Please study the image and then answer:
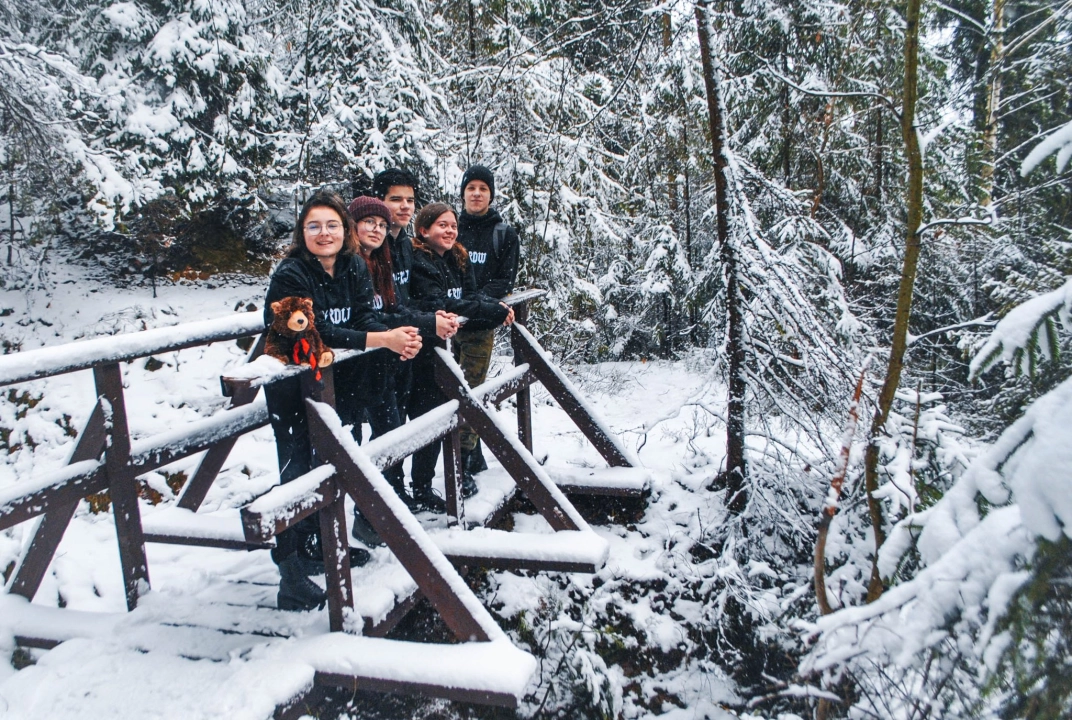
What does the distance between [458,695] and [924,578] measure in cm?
200

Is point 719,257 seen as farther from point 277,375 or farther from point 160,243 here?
point 160,243

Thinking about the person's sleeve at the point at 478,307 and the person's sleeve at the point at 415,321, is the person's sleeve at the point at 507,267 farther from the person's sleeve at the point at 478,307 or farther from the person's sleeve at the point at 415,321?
the person's sleeve at the point at 415,321

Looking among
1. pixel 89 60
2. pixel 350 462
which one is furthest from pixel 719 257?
pixel 89 60

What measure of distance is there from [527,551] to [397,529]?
3.53 ft

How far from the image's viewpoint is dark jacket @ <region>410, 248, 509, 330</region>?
14.8ft

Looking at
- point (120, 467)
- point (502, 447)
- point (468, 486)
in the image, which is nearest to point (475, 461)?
point (468, 486)

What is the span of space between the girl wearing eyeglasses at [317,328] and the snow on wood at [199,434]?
51 centimetres

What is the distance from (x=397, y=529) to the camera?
3.04 meters

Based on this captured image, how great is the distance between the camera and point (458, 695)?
8.99 feet

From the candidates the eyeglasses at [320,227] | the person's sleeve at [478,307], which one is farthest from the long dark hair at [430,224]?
the eyeglasses at [320,227]

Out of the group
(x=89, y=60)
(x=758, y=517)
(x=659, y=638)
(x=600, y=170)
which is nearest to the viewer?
(x=659, y=638)

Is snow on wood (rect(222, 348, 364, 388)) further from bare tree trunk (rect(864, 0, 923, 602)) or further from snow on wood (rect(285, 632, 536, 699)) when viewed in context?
bare tree trunk (rect(864, 0, 923, 602))

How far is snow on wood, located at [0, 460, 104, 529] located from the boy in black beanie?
252cm

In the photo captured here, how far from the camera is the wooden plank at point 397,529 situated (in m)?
2.99
